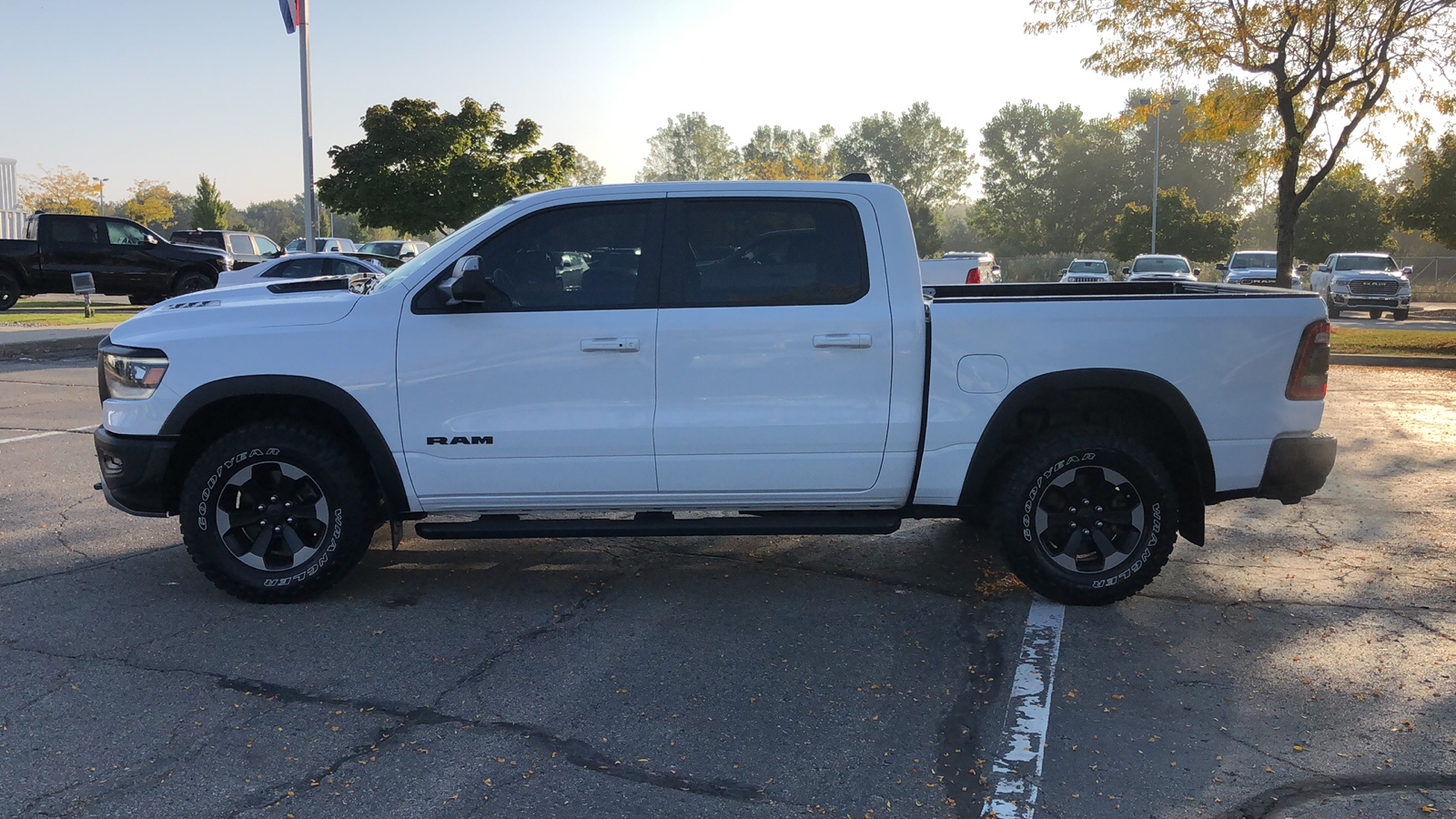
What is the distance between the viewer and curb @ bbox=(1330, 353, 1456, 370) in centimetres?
1572

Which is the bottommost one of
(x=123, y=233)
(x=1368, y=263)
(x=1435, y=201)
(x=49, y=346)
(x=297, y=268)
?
(x=49, y=346)

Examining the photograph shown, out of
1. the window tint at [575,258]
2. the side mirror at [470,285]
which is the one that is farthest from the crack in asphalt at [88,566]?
the window tint at [575,258]

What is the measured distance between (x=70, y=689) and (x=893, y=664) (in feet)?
10.5

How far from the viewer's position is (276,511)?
4.98 meters

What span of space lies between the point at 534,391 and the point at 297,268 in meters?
15.6

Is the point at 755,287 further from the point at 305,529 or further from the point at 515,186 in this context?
the point at 515,186

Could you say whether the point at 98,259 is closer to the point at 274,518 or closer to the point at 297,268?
the point at 297,268

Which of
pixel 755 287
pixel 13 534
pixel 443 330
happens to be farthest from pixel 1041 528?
pixel 13 534

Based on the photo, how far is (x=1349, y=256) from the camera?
30.3m

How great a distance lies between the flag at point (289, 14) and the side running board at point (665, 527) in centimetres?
2038

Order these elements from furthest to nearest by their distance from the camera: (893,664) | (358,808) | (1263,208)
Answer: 1. (1263,208)
2. (893,664)
3. (358,808)

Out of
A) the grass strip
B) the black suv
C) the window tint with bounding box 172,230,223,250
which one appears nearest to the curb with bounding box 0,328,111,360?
the black suv

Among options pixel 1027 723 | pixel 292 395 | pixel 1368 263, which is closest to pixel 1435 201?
pixel 1368 263

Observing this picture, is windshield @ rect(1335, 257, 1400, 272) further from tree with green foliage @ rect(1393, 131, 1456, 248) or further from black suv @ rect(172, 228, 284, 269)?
black suv @ rect(172, 228, 284, 269)
